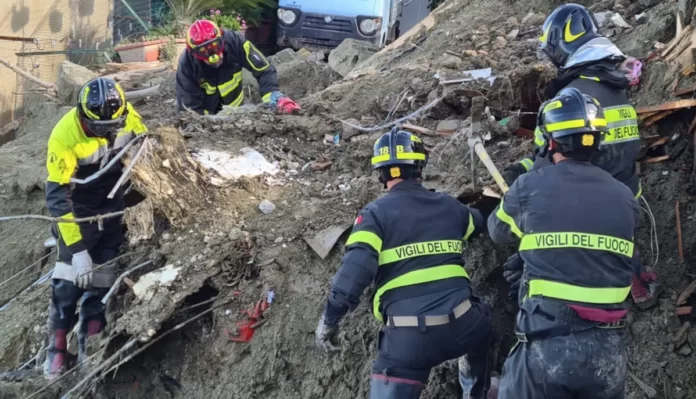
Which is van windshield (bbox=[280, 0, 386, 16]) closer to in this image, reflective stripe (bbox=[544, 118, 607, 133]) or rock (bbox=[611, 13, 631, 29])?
rock (bbox=[611, 13, 631, 29])

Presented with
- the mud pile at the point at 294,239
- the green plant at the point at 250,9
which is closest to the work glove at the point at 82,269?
the mud pile at the point at 294,239

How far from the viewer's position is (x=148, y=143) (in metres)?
5.21

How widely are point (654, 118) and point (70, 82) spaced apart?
7860 millimetres

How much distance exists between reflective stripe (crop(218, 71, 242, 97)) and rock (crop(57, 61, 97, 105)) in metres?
3.09

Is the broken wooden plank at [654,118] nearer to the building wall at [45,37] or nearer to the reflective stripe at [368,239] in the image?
the reflective stripe at [368,239]

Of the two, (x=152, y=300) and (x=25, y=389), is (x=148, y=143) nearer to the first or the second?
(x=152, y=300)

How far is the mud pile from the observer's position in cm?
466

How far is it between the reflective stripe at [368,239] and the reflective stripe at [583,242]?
831 millimetres

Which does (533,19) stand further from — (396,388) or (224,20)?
(224,20)

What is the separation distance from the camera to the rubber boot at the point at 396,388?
11.7 ft

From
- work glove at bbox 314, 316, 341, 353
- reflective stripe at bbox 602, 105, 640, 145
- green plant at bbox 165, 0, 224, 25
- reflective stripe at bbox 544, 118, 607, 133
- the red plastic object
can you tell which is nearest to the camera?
reflective stripe at bbox 544, 118, 607, 133

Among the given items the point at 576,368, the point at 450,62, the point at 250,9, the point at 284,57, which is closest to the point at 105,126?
the point at 450,62

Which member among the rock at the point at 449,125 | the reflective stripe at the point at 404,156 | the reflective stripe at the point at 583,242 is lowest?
the rock at the point at 449,125

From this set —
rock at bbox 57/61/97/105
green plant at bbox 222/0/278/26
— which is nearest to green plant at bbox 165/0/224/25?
green plant at bbox 222/0/278/26
